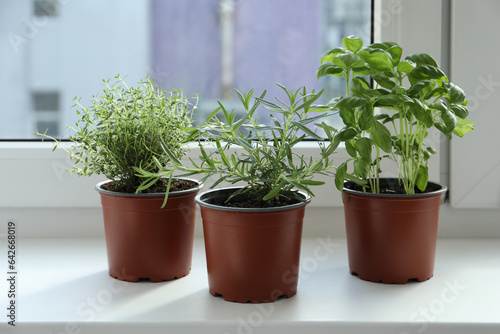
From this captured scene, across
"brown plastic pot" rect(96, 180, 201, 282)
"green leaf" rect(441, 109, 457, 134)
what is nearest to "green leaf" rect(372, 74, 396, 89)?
"green leaf" rect(441, 109, 457, 134)

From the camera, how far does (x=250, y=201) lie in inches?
33.6

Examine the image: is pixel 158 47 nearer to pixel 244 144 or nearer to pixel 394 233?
pixel 244 144

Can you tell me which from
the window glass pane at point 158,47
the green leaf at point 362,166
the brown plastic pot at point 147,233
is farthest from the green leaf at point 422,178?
the window glass pane at point 158,47

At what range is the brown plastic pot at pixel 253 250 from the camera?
78 centimetres

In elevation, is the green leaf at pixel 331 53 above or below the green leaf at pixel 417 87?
above

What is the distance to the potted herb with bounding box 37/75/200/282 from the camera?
0.87 metres

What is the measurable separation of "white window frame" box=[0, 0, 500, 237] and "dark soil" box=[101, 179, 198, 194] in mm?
237

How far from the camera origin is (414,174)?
905 mm

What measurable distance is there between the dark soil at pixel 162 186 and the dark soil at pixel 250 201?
0.08 m

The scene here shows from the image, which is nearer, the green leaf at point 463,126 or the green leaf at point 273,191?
the green leaf at point 273,191

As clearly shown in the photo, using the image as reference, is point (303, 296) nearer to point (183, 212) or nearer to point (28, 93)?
point (183, 212)

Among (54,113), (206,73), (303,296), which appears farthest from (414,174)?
(54,113)

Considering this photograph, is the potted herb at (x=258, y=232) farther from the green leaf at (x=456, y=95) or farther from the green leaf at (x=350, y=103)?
the green leaf at (x=456, y=95)

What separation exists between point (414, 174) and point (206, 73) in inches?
24.4
